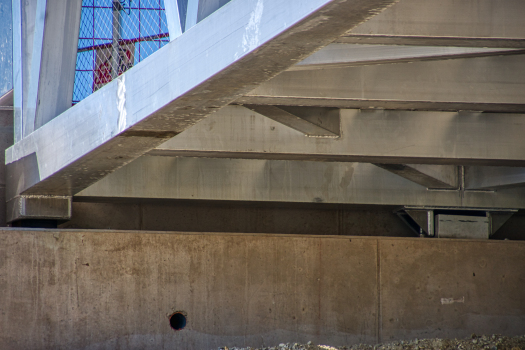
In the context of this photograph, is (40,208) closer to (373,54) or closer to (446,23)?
(373,54)

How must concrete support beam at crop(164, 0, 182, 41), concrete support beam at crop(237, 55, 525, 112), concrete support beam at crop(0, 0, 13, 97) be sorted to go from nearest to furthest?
concrete support beam at crop(164, 0, 182, 41) → concrete support beam at crop(237, 55, 525, 112) → concrete support beam at crop(0, 0, 13, 97)

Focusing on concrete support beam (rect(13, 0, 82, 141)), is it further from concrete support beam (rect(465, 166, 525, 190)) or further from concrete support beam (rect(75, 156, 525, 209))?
concrete support beam (rect(465, 166, 525, 190))

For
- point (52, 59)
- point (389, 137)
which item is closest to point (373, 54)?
point (389, 137)

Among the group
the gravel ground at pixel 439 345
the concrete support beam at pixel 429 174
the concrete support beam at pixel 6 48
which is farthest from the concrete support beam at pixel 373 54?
the concrete support beam at pixel 6 48

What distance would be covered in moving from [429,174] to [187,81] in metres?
7.14

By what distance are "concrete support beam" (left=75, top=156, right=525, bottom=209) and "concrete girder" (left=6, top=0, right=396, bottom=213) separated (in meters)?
3.06

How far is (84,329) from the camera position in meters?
9.38

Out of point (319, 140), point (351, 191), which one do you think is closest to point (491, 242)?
point (351, 191)

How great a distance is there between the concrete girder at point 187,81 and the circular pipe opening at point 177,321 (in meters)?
3.59

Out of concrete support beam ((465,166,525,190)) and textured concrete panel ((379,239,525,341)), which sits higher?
concrete support beam ((465,166,525,190))

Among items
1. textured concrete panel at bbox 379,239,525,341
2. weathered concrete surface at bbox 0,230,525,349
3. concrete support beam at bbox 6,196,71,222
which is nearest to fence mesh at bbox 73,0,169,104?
concrete support beam at bbox 6,196,71,222

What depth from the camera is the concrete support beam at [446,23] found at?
497cm

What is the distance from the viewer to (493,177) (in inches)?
428

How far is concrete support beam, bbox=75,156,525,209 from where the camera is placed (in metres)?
10.4
